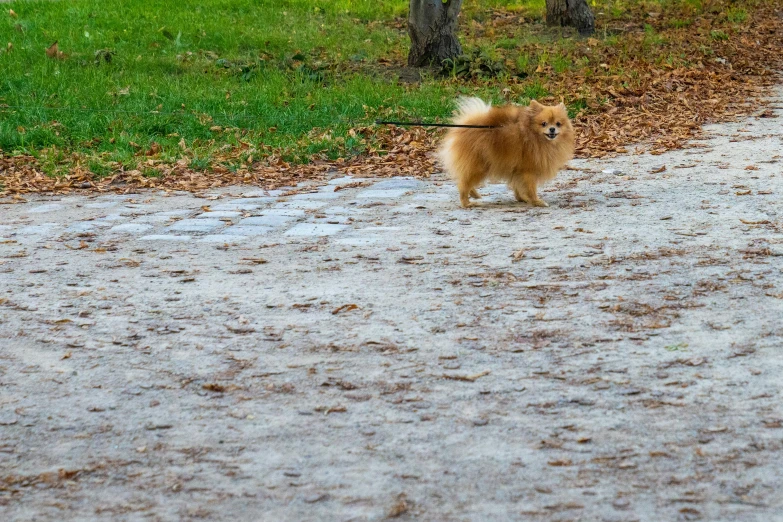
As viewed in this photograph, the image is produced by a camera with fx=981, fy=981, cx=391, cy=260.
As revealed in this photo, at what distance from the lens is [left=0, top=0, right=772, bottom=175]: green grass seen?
35.0 ft

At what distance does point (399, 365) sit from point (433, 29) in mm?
10999

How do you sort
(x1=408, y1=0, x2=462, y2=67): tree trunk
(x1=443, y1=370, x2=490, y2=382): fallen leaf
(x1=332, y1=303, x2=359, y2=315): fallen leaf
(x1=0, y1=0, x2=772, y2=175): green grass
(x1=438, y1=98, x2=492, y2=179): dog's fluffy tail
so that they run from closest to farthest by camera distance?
(x1=443, y1=370, x2=490, y2=382): fallen leaf < (x1=332, y1=303, x2=359, y2=315): fallen leaf < (x1=438, y1=98, x2=492, y2=179): dog's fluffy tail < (x1=0, y1=0, x2=772, y2=175): green grass < (x1=408, y1=0, x2=462, y2=67): tree trunk

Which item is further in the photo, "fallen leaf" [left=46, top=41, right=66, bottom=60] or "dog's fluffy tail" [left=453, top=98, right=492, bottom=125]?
"fallen leaf" [left=46, top=41, right=66, bottom=60]

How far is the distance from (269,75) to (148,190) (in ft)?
17.2

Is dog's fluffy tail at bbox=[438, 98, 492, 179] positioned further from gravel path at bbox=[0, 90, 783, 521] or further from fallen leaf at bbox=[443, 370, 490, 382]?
fallen leaf at bbox=[443, 370, 490, 382]

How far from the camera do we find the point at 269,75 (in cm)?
1392

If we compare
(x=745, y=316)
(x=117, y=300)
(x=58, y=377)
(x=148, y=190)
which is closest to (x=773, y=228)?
(x=745, y=316)

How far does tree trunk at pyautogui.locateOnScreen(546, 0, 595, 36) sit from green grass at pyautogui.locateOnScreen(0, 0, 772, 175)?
0.43 meters

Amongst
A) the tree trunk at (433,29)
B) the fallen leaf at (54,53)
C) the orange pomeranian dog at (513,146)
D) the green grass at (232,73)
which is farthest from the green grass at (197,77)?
the orange pomeranian dog at (513,146)

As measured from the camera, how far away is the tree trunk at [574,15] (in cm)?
1762

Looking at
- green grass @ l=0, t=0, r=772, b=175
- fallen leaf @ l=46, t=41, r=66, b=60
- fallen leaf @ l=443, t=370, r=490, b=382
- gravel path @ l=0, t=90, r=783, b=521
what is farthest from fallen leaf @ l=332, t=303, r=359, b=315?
fallen leaf @ l=46, t=41, r=66, b=60

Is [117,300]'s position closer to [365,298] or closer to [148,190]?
[365,298]

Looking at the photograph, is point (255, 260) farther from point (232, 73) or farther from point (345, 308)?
point (232, 73)

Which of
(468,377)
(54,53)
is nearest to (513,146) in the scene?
(468,377)
